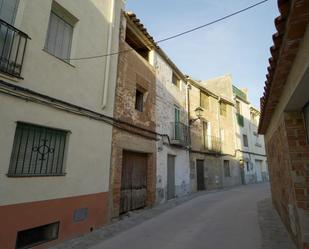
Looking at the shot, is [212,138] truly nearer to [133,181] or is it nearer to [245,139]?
[245,139]

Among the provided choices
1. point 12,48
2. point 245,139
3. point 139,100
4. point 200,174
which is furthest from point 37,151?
point 245,139

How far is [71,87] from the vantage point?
5914 mm

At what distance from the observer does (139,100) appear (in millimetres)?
9945

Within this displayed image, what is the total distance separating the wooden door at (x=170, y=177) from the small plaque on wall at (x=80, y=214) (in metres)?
5.95

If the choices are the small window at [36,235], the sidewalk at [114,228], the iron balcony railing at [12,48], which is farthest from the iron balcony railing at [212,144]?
the iron balcony railing at [12,48]

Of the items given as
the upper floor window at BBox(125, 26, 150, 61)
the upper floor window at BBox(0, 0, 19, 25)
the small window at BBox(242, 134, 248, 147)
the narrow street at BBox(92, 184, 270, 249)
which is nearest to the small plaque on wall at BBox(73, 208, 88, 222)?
the narrow street at BBox(92, 184, 270, 249)

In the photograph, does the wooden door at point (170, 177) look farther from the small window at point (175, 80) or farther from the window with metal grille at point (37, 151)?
the window with metal grille at point (37, 151)

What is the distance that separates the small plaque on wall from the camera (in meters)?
5.61

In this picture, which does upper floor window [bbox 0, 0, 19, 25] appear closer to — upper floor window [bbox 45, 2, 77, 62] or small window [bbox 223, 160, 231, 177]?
upper floor window [bbox 45, 2, 77, 62]

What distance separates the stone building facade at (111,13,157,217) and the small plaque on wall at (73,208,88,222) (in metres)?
1.23

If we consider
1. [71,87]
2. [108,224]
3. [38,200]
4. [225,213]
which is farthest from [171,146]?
[38,200]

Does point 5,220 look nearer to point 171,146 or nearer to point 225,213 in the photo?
point 225,213

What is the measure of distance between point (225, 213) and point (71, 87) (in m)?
6.60

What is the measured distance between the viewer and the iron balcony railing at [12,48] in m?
4.50
